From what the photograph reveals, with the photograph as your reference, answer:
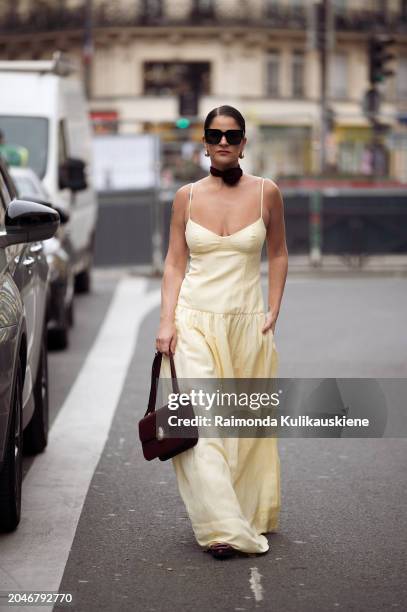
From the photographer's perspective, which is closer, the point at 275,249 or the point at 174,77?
the point at 275,249

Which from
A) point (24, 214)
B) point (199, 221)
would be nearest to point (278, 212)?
point (199, 221)

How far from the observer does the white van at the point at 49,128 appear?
54.1ft

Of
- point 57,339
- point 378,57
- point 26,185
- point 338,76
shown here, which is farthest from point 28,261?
point 338,76

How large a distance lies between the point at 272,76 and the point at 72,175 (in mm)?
50606

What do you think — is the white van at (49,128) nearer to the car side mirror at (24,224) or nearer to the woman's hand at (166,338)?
the car side mirror at (24,224)

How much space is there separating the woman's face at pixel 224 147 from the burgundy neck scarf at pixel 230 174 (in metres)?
0.03

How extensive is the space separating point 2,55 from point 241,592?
6655 centimetres

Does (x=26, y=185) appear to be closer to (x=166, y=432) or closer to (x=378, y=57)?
(x=166, y=432)

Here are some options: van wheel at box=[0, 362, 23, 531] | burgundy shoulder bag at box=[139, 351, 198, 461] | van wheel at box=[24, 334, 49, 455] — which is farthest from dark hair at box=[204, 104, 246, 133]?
van wheel at box=[24, 334, 49, 455]

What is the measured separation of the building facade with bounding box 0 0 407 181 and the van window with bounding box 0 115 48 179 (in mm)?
44767

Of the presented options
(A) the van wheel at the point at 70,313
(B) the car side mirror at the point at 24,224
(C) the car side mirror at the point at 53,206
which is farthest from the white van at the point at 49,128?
(B) the car side mirror at the point at 24,224

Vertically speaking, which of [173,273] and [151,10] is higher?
[173,273]

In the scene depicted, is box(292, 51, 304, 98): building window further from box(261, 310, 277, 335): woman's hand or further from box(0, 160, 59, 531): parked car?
box(261, 310, 277, 335): woman's hand

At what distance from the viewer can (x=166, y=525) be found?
263 inches
